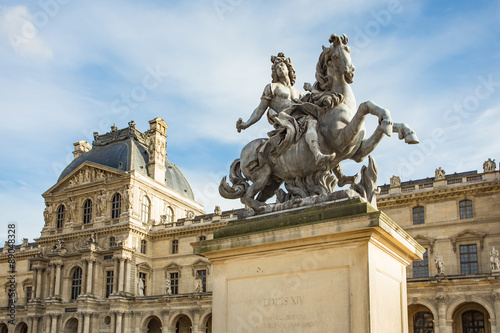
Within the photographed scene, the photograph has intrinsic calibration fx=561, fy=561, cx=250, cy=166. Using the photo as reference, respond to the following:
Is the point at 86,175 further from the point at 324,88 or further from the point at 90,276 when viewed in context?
the point at 324,88

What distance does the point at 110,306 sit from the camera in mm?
47719

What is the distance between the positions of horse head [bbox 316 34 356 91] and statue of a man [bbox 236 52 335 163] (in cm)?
41

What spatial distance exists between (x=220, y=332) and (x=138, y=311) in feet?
145

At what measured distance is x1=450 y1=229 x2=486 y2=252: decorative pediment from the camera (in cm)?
3816

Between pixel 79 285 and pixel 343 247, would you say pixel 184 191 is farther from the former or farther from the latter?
pixel 343 247

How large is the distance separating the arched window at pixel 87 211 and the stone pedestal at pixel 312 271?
50.5 m

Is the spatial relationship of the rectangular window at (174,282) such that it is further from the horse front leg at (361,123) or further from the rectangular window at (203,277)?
the horse front leg at (361,123)

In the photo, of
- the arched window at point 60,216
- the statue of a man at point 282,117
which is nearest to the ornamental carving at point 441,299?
the statue of a man at point 282,117

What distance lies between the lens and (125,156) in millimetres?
55156

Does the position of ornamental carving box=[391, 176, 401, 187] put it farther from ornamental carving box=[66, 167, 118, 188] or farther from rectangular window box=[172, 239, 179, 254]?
ornamental carving box=[66, 167, 118, 188]

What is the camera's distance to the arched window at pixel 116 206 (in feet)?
171

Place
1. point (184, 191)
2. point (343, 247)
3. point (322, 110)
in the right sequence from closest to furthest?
point (343, 247) < point (322, 110) < point (184, 191)

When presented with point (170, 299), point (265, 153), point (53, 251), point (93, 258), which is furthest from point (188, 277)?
point (265, 153)

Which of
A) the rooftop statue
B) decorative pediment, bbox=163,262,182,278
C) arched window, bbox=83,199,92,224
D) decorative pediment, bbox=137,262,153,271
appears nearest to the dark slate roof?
arched window, bbox=83,199,92,224
